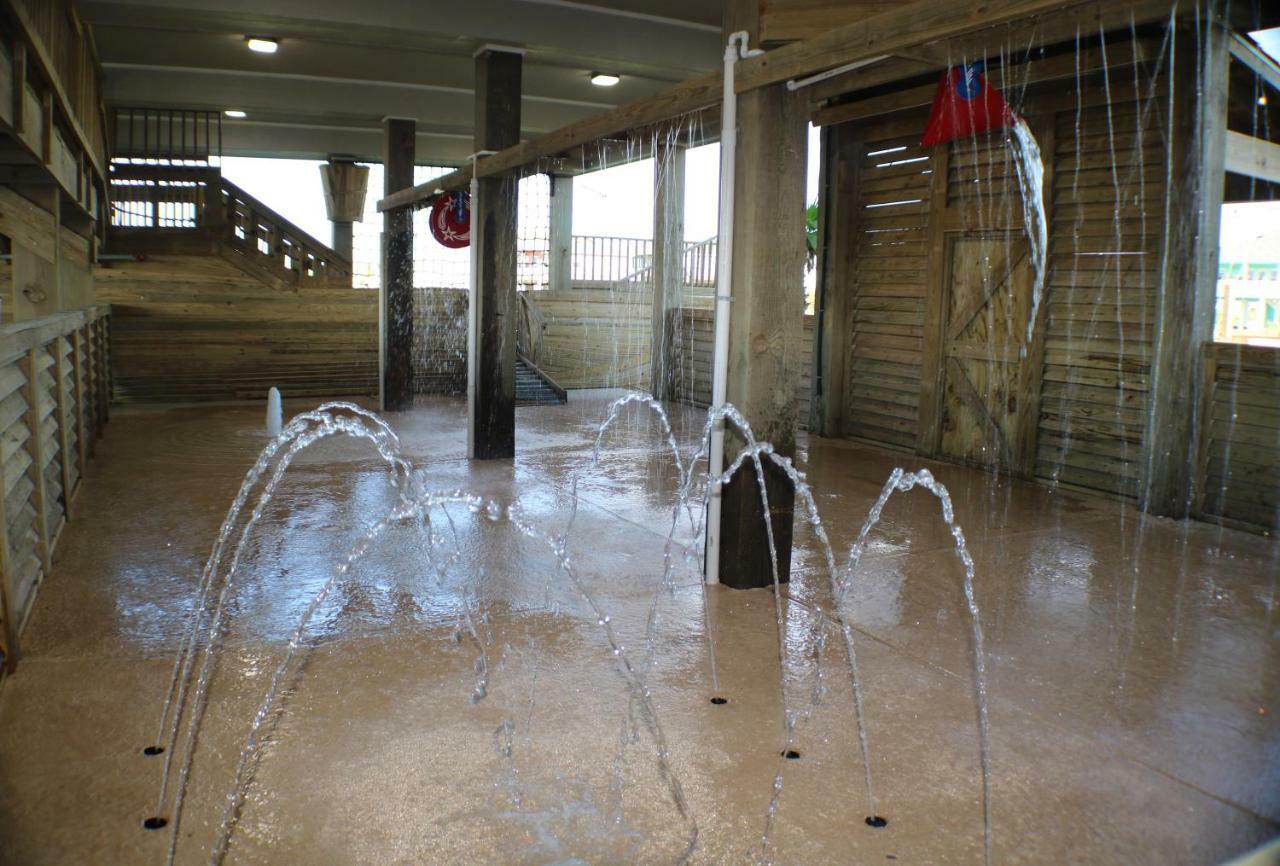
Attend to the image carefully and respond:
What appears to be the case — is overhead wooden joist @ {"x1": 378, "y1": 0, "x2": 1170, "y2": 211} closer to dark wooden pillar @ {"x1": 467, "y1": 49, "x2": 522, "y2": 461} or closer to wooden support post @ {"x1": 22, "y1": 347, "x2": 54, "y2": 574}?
dark wooden pillar @ {"x1": 467, "y1": 49, "x2": 522, "y2": 461}

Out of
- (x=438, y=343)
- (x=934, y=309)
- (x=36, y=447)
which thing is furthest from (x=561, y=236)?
(x=36, y=447)

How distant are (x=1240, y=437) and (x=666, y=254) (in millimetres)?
8496

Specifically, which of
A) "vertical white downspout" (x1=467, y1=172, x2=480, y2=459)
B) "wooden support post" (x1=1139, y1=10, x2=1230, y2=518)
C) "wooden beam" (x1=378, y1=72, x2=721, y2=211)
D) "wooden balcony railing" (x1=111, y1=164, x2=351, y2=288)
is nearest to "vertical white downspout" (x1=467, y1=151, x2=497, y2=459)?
"vertical white downspout" (x1=467, y1=172, x2=480, y2=459)

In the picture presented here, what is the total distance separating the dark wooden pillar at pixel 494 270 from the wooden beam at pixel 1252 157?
525 cm

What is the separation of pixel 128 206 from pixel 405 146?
4.50m

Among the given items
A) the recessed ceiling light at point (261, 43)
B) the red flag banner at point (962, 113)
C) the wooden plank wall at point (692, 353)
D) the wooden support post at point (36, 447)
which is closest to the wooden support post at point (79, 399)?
the wooden support post at point (36, 447)

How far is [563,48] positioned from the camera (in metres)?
8.80

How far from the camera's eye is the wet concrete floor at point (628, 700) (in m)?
2.80

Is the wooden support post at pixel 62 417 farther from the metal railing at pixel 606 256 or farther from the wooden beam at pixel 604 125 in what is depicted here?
the metal railing at pixel 606 256

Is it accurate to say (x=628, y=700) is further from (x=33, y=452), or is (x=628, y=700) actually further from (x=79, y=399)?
(x=79, y=399)

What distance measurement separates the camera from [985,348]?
27.7 feet

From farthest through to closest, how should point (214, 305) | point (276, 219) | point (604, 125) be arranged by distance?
point (276, 219) → point (214, 305) → point (604, 125)

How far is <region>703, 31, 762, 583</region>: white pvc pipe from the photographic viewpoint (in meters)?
4.91

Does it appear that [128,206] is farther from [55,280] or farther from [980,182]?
[980,182]
